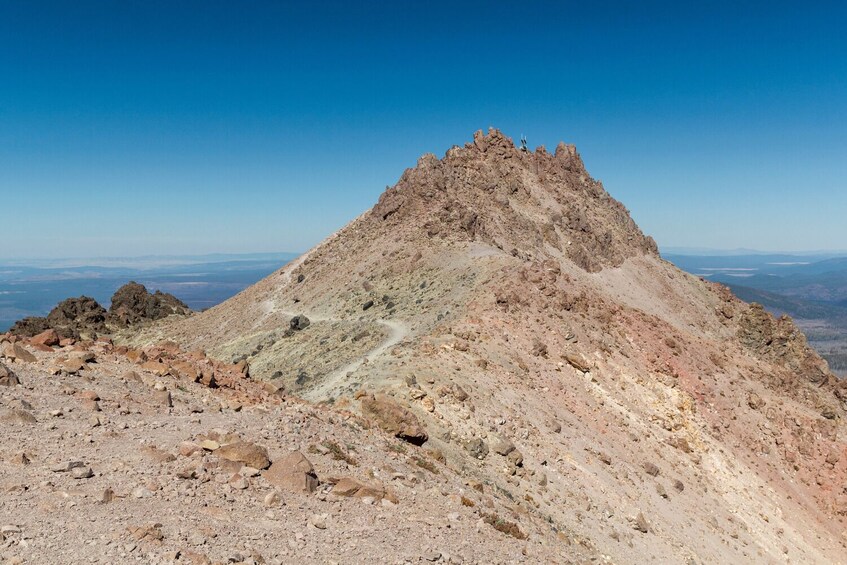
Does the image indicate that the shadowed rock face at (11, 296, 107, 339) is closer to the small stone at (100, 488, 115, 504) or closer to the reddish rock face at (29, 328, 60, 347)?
the reddish rock face at (29, 328, 60, 347)

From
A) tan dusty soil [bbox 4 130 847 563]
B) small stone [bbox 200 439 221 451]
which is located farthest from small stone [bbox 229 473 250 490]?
small stone [bbox 200 439 221 451]

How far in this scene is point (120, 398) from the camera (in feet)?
55.7

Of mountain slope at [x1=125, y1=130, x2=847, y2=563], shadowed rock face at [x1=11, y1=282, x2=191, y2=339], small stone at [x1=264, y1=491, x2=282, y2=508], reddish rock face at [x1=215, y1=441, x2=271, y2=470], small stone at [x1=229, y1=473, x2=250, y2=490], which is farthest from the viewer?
shadowed rock face at [x1=11, y1=282, x2=191, y2=339]

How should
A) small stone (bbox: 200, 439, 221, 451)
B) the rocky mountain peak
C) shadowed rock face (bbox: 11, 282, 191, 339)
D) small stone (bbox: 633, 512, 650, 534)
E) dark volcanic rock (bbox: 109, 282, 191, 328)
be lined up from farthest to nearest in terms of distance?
dark volcanic rock (bbox: 109, 282, 191, 328), the rocky mountain peak, shadowed rock face (bbox: 11, 282, 191, 339), small stone (bbox: 633, 512, 650, 534), small stone (bbox: 200, 439, 221, 451)

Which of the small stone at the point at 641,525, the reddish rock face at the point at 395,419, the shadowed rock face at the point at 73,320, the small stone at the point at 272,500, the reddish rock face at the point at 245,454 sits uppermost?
the reddish rock face at the point at 245,454

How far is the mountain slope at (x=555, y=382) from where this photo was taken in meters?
24.2

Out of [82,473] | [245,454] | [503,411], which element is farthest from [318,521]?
[503,411]

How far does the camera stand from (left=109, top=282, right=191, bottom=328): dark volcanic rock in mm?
73938

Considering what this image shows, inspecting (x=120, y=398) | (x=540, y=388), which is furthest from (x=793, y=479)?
(x=120, y=398)

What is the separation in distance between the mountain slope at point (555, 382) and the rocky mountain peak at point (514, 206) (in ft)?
1.93

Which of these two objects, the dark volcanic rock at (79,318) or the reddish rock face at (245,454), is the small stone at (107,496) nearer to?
the reddish rock face at (245,454)

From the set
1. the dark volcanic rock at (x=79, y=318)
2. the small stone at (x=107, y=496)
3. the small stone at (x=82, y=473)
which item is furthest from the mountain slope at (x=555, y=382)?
the small stone at (x=82, y=473)

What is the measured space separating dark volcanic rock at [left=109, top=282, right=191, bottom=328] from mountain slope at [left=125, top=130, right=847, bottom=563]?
4263 millimetres

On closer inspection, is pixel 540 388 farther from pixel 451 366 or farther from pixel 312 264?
pixel 312 264
